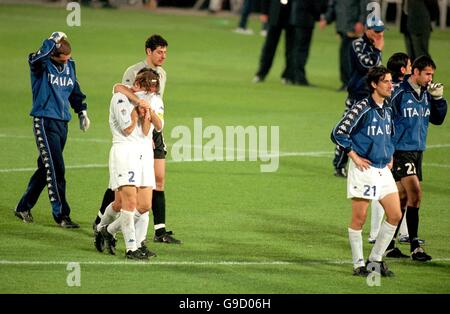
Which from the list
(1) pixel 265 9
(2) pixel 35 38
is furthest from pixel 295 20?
(2) pixel 35 38

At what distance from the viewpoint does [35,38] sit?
31.7 m

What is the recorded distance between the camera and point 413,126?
1230 centimetres

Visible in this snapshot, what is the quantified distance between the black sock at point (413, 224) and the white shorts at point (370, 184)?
3.66ft

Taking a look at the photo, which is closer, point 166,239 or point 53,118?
point 166,239

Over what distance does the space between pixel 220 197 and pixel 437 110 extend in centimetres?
392

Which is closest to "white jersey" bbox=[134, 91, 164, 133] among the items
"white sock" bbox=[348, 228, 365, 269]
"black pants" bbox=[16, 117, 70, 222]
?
"black pants" bbox=[16, 117, 70, 222]

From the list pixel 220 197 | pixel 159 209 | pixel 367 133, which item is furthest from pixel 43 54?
pixel 367 133

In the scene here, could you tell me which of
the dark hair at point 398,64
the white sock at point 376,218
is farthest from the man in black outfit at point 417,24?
the dark hair at point 398,64

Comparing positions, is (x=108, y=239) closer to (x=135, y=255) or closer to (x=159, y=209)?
(x=135, y=255)

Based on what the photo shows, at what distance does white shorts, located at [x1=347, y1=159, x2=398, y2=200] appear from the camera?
11.2 metres

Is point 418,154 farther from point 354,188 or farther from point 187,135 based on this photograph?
point 187,135

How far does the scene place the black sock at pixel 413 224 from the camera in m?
12.3

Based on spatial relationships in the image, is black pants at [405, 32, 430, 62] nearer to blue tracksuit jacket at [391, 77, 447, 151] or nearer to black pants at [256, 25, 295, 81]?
black pants at [256, 25, 295, 81]

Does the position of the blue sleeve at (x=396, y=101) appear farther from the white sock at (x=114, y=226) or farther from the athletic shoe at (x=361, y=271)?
the white sock at (x=114, y=226)
